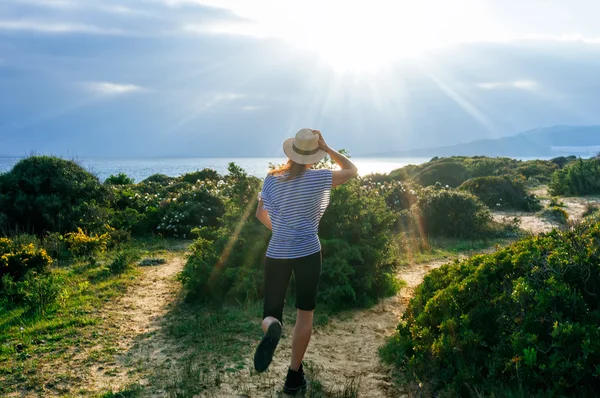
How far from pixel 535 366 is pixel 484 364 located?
1.89ft

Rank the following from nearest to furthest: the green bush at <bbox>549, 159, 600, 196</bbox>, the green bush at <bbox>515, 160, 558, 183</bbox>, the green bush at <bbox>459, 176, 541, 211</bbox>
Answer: the green bush at <bbox>459, 176, 541, 211</bbox>
the green bush at <bbox>549, 159, 600, 196</bbox>
the green bush at <bbox>515, 160, 558, 183</bbox>

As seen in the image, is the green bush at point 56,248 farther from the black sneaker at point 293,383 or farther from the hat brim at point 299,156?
the hat brim at point 299,156

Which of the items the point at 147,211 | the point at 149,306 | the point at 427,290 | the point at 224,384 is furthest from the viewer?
the point at 147,211

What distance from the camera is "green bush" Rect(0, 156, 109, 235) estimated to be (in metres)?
13.2

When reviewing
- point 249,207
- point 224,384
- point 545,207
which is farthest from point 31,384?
point 545,207

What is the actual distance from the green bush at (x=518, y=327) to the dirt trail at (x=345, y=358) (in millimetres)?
347

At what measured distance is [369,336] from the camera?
267 inches

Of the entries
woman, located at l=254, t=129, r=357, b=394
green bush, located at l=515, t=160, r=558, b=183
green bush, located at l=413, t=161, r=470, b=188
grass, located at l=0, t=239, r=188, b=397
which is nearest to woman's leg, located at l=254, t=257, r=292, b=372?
woman, located at l=254, t=129, r=357, b=394

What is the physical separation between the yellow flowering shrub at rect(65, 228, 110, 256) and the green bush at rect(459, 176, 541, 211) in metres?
14.5

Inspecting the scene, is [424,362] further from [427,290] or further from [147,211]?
[147,211]

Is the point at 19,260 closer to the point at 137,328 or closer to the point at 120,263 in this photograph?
the point at 120,263

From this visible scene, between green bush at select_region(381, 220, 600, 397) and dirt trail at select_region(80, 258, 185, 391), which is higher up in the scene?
green bush at select_region(381, 220, 600, 397)

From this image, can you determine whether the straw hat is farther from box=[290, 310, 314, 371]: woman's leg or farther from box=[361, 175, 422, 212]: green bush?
box=[361, 175, 422, 212]: green bush

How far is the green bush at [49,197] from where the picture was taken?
13.2m
